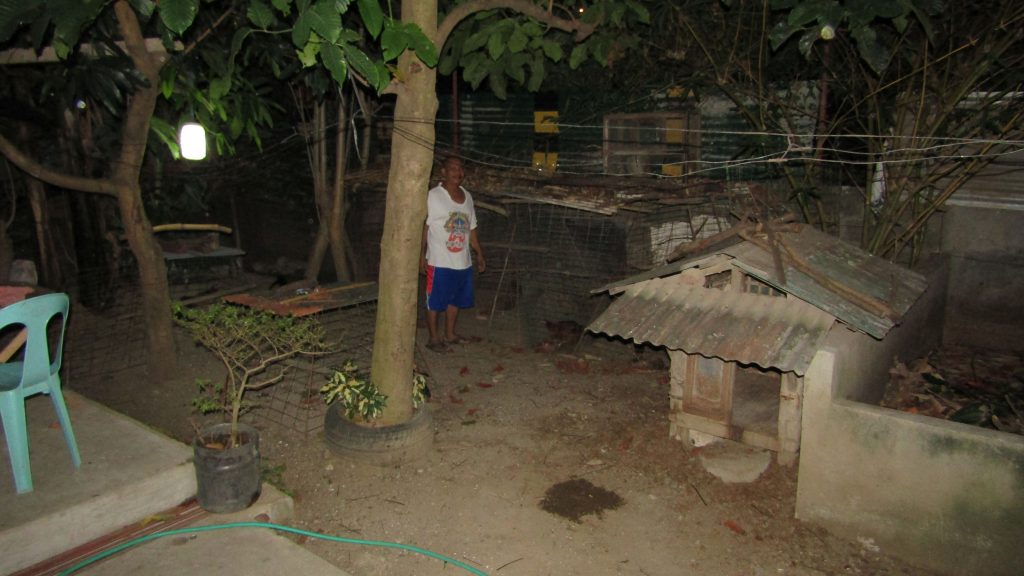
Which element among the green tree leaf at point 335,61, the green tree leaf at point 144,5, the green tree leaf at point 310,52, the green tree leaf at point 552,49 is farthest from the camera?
the green tree leaf at point 552,49

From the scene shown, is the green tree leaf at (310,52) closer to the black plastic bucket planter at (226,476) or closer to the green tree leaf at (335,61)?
the green tree leaf at (335,61)

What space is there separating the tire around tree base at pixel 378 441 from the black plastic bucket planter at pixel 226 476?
0.95 m

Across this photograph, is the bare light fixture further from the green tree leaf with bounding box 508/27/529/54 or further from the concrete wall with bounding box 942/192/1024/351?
the concrete wall with bounding box 942/192/1024/351

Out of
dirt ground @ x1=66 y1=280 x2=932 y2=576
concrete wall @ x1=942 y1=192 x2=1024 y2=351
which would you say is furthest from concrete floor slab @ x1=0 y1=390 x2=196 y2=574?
concrete wall @ x1=942 y1=192 x2=1024 y2=351

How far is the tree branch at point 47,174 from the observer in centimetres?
542

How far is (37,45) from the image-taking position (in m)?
3.67

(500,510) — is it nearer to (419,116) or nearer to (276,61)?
(419,116)

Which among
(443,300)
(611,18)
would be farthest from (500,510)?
(611,18)

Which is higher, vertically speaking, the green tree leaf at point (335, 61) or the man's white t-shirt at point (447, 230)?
the green tree leaf at point (335, 61)

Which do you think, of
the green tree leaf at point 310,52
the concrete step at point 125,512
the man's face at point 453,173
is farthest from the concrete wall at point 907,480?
the man's face at point 453,173

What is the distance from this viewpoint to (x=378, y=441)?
15.8ft

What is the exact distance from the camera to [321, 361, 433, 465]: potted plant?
4.82 meters

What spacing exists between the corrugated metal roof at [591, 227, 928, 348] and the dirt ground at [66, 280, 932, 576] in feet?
3.60

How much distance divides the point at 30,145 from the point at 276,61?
14.5ft
